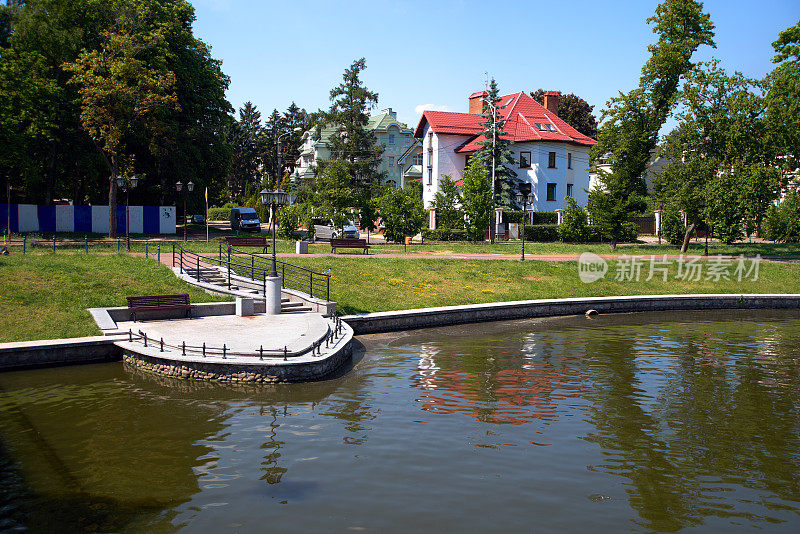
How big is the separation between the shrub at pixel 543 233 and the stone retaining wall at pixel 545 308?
22737 millimetres

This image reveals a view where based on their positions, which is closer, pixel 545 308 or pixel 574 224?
pixel 545 308

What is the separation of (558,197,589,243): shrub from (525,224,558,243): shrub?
1.47 metres

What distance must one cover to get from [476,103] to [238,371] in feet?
182

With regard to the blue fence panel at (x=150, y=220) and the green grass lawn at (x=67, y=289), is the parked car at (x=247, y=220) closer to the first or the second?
the blue fence panel at (x=150, y=220)

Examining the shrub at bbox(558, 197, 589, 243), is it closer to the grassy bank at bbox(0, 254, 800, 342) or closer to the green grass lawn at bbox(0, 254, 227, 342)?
the grassy bank at bbox(0, 254, 800, 342)

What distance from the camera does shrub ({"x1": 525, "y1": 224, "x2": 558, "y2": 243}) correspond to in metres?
50.4

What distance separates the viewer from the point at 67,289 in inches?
790

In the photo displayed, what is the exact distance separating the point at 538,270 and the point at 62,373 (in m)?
22.8

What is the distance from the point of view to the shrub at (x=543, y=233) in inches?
1984

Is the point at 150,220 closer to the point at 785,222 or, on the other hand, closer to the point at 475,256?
the point at 475,256

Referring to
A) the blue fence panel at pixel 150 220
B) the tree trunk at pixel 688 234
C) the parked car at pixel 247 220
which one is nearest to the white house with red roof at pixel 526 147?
the tree trunk at pixel 688 234

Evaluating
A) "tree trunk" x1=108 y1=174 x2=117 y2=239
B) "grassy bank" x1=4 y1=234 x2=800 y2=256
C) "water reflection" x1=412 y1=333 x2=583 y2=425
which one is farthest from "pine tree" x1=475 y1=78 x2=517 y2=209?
"water reflection" x1=412 y1=333 x2=583 y2=425

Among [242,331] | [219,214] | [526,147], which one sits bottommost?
[242,331]

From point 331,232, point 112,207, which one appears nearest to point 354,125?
point 331,232
